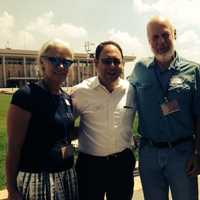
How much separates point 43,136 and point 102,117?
66 centimetres

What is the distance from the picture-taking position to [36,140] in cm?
278

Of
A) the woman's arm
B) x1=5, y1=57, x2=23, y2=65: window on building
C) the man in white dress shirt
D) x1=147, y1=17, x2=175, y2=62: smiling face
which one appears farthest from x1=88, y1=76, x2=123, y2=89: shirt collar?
x1=5, y1=57, x2=23, y2=65: window on building

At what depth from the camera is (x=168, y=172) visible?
3.26m

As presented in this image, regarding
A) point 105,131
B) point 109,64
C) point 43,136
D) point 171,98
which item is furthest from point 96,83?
point 43,136

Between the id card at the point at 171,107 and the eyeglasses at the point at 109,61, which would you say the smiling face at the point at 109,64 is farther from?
the id card at the point at 171,107

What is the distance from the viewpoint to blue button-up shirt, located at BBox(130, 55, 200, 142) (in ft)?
10.4

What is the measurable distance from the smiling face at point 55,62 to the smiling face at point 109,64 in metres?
0.39

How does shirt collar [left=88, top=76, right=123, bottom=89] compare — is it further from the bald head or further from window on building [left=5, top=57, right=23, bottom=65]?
window on building [left=5, top=57, right=23, bottom=65]

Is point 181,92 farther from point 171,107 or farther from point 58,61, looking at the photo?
point 58,61

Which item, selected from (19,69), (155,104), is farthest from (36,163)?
(19,69)

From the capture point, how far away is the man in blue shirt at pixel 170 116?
10.5ft

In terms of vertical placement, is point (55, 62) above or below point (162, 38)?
below

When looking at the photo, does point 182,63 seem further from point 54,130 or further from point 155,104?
point 54,130

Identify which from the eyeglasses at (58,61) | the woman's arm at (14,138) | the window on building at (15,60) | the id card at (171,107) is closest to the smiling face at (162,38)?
the id card at (171,107)
